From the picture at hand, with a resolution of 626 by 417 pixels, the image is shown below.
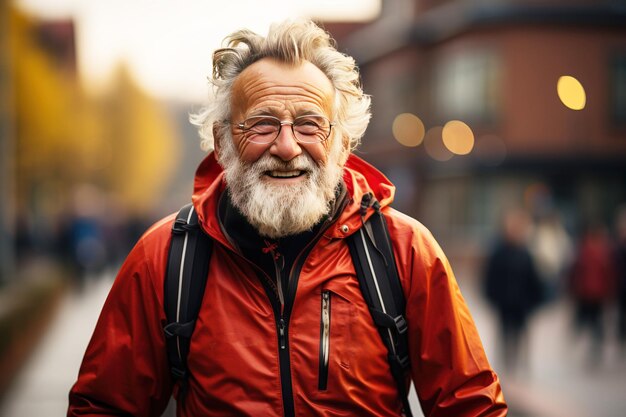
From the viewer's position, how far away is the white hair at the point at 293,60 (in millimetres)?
2852

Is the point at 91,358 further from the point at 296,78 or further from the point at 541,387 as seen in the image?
the point at 541,387

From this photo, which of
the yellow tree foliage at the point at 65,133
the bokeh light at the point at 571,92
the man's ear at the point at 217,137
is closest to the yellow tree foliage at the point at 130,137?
the yellow tree foliage at the point at 65,133

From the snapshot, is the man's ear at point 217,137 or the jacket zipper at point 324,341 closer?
the jacket zipper at point 324,341

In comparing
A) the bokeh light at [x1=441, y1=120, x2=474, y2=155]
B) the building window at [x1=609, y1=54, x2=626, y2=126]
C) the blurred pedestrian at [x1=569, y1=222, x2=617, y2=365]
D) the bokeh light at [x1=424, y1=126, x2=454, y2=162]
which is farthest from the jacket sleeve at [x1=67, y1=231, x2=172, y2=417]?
the bokeh light at [x1=424, y1=126, x2=454, y2=162]

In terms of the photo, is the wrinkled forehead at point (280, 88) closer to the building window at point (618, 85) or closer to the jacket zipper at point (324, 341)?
the jacket zipper at point (324, 341)

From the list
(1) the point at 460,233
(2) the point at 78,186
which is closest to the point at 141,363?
(1) the point at 460,233

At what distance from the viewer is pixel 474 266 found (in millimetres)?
25391

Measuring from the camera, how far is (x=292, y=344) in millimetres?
2686

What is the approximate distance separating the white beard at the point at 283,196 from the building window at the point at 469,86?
76.8 feet

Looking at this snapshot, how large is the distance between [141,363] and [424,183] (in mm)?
27166

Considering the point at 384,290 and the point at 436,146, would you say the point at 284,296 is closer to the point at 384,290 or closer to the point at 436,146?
the point at 384,290

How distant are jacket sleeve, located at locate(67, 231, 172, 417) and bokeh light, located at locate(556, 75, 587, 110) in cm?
2286

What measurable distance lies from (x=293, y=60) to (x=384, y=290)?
2.68 ft

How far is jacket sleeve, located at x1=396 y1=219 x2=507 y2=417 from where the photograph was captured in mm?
2703
